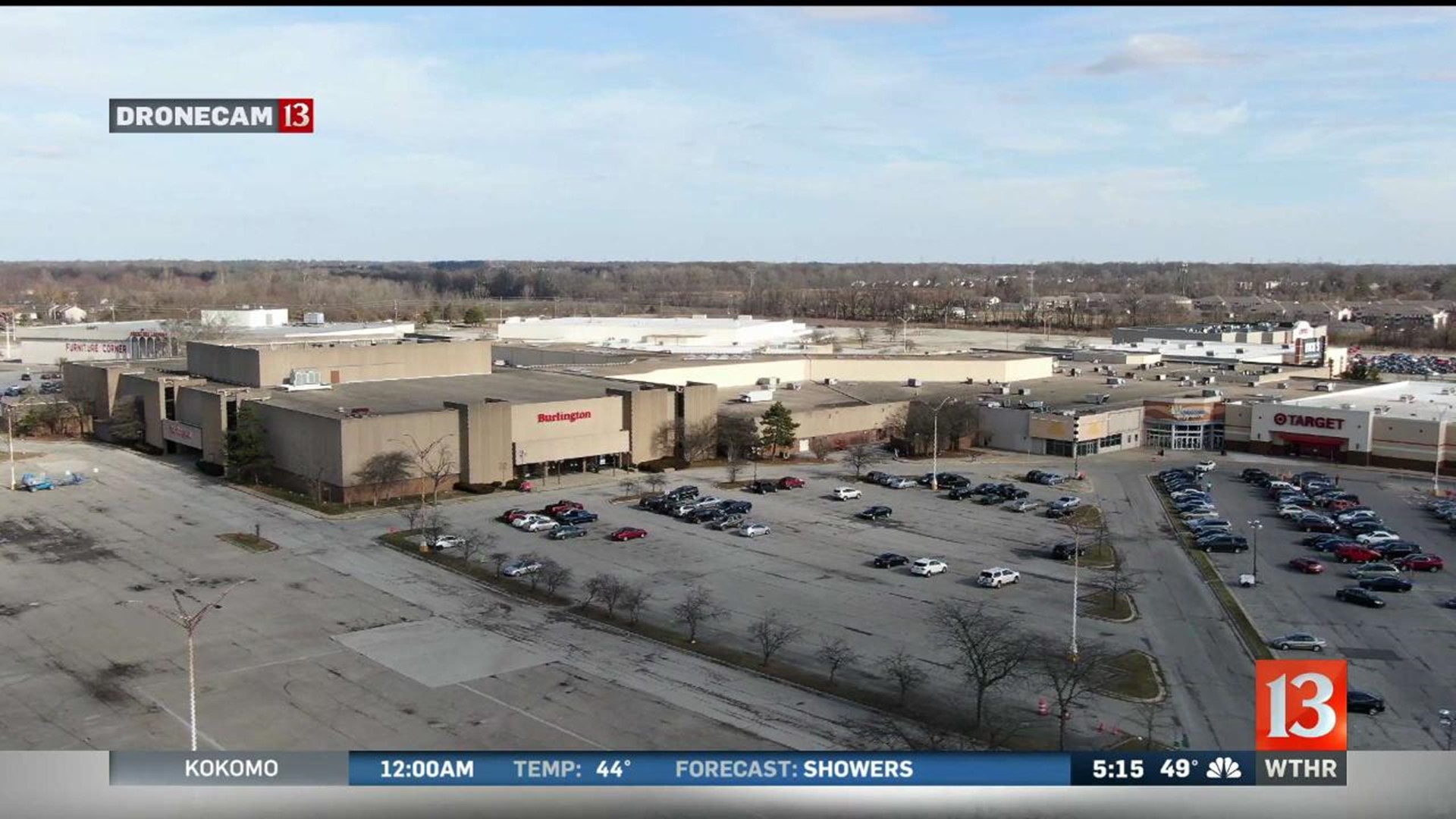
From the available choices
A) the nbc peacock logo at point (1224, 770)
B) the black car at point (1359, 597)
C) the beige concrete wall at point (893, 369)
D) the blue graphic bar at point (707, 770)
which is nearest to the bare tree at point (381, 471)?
the blue graphic bar at point (707, 770)

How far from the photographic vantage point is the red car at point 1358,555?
2534cm

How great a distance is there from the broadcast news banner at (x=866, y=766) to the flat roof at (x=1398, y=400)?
94.3 ft

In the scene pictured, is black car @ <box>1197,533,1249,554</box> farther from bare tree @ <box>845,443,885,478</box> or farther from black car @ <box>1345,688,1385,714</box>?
bare tree @ <box>845,443,885,478</box>

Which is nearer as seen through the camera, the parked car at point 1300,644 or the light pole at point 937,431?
the parked car at point 1300,644

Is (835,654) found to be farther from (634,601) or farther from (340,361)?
(340,361)

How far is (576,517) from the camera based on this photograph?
2847 centimetres

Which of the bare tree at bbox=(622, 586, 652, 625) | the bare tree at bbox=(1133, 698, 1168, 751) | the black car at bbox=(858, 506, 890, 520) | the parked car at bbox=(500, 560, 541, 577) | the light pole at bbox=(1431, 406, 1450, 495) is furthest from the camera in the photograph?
the light pole at bbox=(1431, 406, 1450, 495)

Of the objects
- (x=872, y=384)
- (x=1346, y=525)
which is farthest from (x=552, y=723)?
(x=872, y=384)

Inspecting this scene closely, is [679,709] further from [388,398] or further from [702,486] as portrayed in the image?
[388,398]

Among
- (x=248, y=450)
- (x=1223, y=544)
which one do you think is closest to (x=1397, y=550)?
(x=1223, y=544)

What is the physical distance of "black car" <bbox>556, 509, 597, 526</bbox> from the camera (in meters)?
28.3

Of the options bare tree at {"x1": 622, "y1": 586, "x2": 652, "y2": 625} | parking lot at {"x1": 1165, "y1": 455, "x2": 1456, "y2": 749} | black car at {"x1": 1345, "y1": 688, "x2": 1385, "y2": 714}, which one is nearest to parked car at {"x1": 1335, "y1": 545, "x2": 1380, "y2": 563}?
parking lot at {"x1": 1165, "y1": 455, "x2": 1456, "y2": 749}

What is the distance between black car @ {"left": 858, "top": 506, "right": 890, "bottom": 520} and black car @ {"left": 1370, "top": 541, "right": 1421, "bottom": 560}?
424 inches

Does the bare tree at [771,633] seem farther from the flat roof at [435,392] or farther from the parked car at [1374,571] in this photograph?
the flat roof at [435,392]
